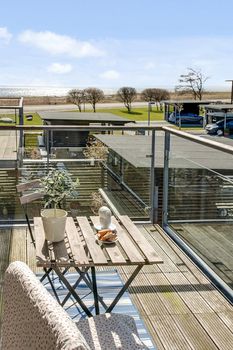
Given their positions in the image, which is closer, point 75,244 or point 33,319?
point 33,319

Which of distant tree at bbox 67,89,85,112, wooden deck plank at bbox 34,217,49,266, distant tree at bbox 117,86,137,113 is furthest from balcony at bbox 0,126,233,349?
distant tree at bbox 117,86,137,113

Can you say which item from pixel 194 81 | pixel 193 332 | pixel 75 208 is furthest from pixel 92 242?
pixel 194 81

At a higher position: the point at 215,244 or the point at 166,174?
the point at 166,174

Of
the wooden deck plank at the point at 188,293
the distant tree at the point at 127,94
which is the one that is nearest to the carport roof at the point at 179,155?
the wooden deck plank at the point at 188,293

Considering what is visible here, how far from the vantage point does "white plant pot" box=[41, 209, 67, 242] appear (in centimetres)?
269

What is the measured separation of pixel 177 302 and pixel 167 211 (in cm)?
162

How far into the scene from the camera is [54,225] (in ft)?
8.88

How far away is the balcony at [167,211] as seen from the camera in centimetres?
297

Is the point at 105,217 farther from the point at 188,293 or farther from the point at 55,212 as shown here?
the point at 188,293

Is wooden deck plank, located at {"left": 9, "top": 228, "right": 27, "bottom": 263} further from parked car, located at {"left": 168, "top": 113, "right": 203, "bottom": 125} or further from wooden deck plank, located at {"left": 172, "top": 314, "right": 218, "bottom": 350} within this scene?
parked car, located at {"left": 168, "top": 113, "right": 203, "bottom": 125}

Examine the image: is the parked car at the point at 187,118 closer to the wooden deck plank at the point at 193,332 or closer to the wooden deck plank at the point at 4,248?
the wooden deck plank at the point at 4,248

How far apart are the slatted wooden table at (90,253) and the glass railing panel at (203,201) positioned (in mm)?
872

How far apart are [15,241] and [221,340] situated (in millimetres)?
2273

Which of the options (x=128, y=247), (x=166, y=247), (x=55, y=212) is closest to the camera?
(x=128, y=247)
